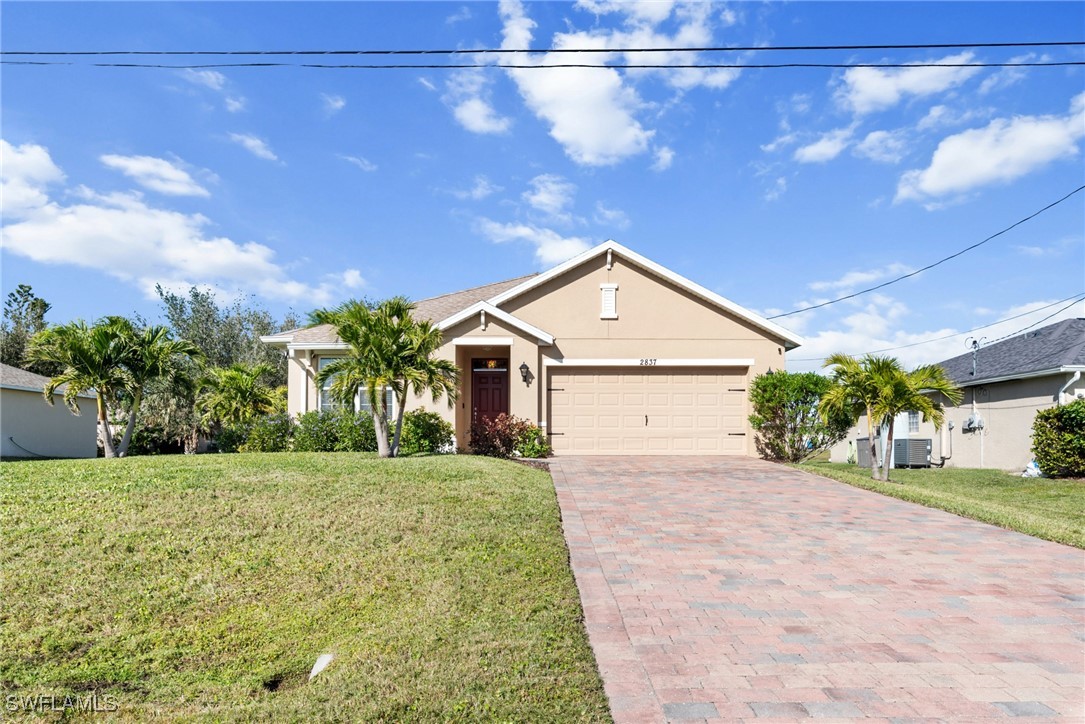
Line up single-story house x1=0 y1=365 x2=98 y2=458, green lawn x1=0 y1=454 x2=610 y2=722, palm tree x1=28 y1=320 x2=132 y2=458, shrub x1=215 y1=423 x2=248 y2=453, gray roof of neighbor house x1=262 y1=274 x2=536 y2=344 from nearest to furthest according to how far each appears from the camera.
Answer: green lawn x1=0 y1=454 x2=610 y2=722 < palm tree x1=28 y1=320 x2=132 y2=458 < shrub x1=215 y1=423 x2=248 y2=453 < gray roof of neighbor house x1=262 y1=274 x2=536 y2=344 < single-story house x1=0 y1=365 x2=98 y2=458

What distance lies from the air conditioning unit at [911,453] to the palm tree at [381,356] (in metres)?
15.1

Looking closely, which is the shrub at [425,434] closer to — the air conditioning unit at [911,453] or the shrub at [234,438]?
the shrub at [234,438]

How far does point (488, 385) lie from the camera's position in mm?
17734

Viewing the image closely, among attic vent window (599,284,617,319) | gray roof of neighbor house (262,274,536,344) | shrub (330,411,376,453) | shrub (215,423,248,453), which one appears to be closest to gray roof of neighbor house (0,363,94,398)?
shrub (215,423,248,453)

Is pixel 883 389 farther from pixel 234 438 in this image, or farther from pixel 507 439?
pixel 234 438

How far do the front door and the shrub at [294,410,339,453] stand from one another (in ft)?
12.6

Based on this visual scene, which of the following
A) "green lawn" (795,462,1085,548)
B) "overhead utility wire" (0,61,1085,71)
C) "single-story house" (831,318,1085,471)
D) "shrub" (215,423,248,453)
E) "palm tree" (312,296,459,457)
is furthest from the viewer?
"single-story house" (831,318,1085,471)

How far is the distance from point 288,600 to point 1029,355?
21293 mm

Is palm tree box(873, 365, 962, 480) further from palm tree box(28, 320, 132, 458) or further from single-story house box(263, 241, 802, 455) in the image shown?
palm tree box(28, 320, 132, 458)

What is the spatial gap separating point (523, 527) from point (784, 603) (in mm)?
3185

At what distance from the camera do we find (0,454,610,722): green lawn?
3.79 metres

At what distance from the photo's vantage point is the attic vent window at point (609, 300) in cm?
1719

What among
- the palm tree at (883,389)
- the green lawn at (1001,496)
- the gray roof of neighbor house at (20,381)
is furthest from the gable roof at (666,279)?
the gray roof of neighbor house at (20,381)

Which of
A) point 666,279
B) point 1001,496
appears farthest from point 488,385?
point 1001,496
